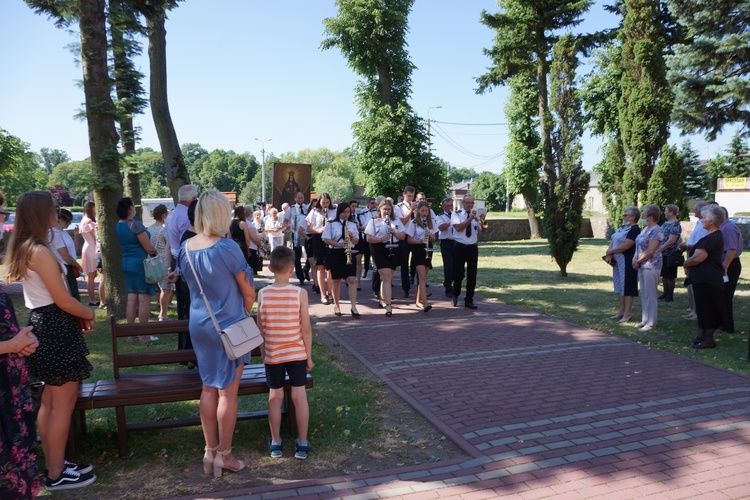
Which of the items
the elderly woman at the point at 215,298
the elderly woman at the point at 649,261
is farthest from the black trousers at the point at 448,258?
the elderly woman at the point at 215,298

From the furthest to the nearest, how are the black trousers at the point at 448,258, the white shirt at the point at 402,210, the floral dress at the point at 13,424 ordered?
the black trousers at the point at 448,258, the white shirt at the point at 402,210, the floral dress at the point at 13,424

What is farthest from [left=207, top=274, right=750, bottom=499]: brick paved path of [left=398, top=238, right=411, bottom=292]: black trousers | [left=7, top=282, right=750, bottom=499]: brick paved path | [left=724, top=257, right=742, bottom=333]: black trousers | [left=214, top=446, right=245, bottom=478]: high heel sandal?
[left=398, top=238, right=411, bottom=292]: black trousers

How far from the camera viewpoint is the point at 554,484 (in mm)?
3971

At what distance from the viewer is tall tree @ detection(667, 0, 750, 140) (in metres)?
16.6

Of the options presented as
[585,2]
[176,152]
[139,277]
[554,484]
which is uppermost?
[585,2]

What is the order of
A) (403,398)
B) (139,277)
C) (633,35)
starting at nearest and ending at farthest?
(403,398)
(139,277)
(633,35)

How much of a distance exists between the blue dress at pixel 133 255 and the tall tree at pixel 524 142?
27.1m

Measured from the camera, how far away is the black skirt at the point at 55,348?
12.3 ft

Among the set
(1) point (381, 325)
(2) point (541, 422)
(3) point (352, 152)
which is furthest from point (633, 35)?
(3) point (352, 152)

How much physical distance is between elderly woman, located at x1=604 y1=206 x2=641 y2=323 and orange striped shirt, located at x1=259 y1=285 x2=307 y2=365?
642 cm

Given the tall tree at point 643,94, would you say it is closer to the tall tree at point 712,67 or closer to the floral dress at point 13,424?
the tall tree at point 712,67

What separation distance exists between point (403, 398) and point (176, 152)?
30.5 feet

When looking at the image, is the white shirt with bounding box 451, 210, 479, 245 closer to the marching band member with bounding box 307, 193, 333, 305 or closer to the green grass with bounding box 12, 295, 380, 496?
the marching band member with bounding box 307, 193, 333, 305

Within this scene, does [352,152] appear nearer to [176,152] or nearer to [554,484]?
[176,152]
